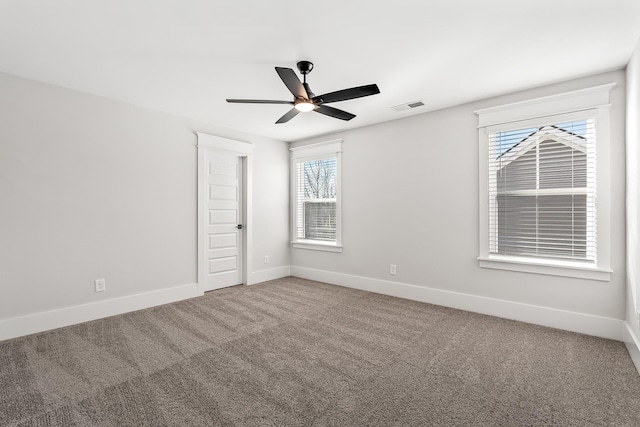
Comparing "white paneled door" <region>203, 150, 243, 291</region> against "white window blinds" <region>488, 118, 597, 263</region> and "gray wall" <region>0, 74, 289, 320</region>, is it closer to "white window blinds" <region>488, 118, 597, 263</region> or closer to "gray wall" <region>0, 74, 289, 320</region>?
"gray wall" <region>0, 74, 289, 320</region>

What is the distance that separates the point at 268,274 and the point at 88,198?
9.35 ft

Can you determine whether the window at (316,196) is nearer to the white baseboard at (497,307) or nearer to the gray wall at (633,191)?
the white baseboard at (497,307)

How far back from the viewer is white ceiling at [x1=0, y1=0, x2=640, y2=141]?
203cm

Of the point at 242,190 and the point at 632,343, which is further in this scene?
the point at 242,190

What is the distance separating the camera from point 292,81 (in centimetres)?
240

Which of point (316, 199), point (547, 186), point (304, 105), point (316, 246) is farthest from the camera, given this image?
point (316, 199)

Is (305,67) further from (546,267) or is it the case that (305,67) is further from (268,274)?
(268,274)

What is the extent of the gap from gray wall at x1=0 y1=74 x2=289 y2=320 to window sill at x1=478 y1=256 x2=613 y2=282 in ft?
12.9

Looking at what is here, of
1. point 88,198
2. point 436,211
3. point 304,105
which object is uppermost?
→ point 304,105

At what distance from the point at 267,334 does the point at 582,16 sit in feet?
11.8

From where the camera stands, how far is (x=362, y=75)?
3002 mm

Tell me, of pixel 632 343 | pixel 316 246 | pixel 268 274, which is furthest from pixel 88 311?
pixel 632 343

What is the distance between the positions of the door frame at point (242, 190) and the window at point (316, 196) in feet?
3.06

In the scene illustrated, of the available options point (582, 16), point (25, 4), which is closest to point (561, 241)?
point (582, 16)
